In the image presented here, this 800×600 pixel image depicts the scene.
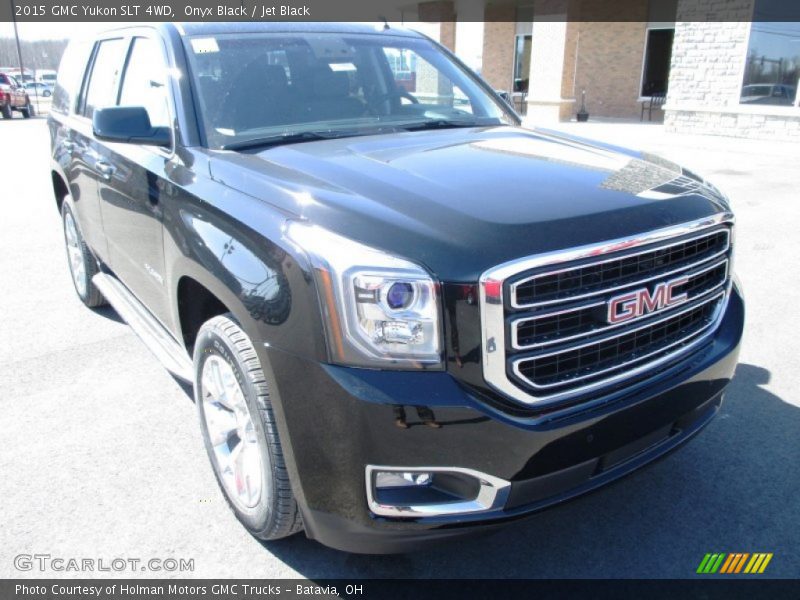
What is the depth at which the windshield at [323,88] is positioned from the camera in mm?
3004

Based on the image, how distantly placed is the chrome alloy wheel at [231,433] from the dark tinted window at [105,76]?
2.14 m

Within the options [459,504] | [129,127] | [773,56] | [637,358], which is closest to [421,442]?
[459,504]

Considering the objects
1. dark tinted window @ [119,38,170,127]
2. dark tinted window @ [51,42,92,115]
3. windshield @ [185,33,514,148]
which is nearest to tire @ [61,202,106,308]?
dark tinted window @ [51,42,92,115]

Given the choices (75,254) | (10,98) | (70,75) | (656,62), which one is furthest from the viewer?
(10,98)

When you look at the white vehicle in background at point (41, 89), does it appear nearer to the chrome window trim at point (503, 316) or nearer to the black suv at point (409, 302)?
the black suv at point (409, 302)

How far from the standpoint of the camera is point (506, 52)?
26594mm

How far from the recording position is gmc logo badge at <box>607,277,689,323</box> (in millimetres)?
2107

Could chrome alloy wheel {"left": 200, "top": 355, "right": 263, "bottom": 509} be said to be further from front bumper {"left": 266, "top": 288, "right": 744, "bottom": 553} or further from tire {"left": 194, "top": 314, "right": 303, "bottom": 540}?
front bumper {"left": 266, "top": 288, "right": 744, "bottom": 553}

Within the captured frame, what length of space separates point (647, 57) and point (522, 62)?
5.60 m

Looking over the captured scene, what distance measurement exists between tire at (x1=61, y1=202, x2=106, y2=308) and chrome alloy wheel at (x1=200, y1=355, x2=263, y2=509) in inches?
102

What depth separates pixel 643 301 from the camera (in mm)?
2186

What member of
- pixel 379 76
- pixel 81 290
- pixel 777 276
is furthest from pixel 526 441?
pixel 777 276

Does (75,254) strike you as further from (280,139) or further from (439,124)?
(439,124)

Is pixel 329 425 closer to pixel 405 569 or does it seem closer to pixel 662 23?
pixel 405 569
